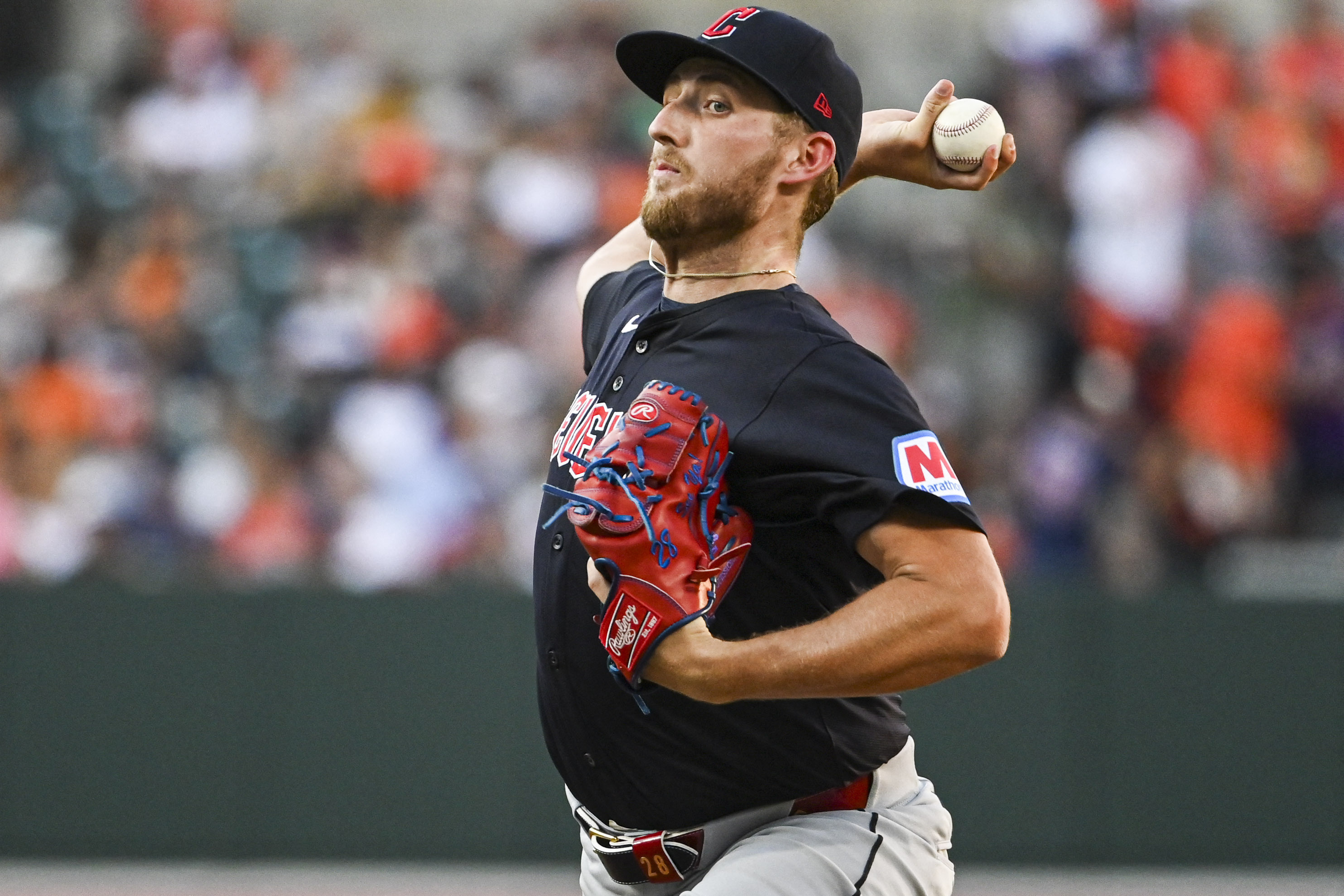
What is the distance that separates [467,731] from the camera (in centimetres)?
805

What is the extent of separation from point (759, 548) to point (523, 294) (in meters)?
6.48

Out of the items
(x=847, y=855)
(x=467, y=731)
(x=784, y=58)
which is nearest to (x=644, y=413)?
(x=784, y=58)

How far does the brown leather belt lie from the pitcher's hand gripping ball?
448mm

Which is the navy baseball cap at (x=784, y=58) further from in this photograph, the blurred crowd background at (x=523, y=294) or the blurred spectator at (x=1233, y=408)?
the blurred spectator at (x=1233, y=408)

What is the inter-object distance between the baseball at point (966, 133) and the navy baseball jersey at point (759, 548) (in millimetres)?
518

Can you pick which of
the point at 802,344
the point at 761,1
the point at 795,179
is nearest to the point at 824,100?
the point at 795,179

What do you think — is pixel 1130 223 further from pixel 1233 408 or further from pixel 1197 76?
pixel 1233 408

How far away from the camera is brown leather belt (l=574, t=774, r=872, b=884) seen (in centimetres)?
307

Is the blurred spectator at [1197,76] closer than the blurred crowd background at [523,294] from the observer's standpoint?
No

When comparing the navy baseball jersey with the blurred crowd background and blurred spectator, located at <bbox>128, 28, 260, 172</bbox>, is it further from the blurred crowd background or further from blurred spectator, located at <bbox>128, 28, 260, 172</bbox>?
blurred spectator, located at <bbox>128, 28, 260, 172</bbox>

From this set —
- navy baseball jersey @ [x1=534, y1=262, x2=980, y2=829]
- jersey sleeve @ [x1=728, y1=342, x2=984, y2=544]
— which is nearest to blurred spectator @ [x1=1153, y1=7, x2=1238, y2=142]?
navy baseball jersey @ [x1=534, y1=262, x2=980, y2=829]

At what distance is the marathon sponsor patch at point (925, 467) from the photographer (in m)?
2.75

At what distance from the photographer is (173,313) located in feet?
30.7

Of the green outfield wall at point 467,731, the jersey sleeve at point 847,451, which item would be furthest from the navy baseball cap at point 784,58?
the green outfield wall at point 467,731
